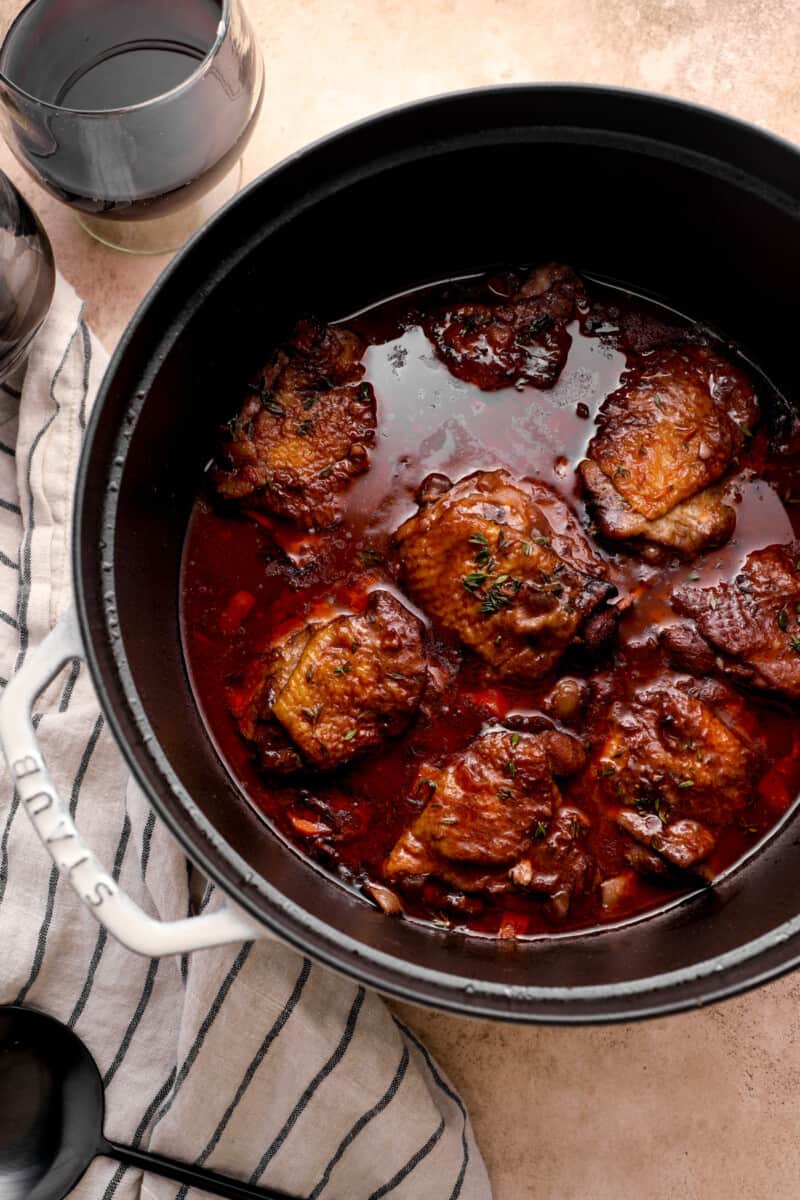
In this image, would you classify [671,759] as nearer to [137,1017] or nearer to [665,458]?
[665,458]

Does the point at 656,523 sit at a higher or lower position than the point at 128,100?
lower

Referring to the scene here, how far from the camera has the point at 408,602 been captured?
2.84 m

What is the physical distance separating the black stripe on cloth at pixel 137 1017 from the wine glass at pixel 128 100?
1.94 metres

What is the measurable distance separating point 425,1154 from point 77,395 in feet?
6.97

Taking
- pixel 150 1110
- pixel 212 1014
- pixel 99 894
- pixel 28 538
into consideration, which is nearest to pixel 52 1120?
pixel 150 1110

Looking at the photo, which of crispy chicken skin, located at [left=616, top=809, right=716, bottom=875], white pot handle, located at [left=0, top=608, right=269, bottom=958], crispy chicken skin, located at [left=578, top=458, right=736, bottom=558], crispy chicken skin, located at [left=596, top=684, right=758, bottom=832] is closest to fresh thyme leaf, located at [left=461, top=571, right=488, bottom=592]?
crispy chicken skin, located at [left=578, top=458, right=736, bottom=558]

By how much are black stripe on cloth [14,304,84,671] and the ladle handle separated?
4.05 feet

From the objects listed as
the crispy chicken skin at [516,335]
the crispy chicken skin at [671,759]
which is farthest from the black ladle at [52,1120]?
the crispy chicken skin at [516,335]

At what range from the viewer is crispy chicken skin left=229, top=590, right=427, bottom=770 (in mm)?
2717

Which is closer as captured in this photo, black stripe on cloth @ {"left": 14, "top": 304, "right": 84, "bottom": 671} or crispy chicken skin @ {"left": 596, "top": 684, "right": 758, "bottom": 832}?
crispy chicken skin @ {"left": 596, "top": 684, "right": 758, "bottom": 832}

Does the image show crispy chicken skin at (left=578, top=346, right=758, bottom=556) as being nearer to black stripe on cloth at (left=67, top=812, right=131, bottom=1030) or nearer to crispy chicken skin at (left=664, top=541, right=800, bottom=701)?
crispy chicken skin at (left=664, top=541, right=800, bottom=701)

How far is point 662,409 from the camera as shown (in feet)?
9.46

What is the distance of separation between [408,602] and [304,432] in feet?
1.69

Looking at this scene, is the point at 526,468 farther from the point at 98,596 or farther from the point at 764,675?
the point at 98,596
